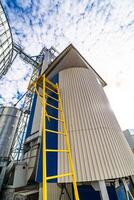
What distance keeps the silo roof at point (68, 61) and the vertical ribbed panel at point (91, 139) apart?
1769 millimetres

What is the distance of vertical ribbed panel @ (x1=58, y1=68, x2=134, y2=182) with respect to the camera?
316 centimetres

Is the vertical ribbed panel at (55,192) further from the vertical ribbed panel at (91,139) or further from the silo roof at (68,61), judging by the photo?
the silo roof at (68,61)

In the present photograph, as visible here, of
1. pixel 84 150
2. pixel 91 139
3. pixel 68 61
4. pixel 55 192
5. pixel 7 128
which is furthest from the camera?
pixel 7 128

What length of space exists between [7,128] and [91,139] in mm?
7419

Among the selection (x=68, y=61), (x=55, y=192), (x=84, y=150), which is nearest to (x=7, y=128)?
(x=55, y=192)

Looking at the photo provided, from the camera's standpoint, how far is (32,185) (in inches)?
219

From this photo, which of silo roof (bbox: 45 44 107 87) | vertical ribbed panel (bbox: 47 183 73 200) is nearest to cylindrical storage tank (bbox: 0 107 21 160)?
vertical ribbed panel (bbox: 47 183 73 200)

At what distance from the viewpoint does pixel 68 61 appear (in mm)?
6664

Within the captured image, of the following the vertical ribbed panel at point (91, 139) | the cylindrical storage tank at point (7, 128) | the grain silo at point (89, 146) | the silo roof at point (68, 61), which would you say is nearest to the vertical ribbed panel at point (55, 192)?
the grain silo at point (89, 146)

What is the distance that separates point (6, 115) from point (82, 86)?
24.4 feet

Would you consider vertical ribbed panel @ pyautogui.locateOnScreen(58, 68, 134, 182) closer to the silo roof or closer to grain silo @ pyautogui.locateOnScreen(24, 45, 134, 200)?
grain silo @ pyautogui.locateOnScreen(24, 45, 134, 200)

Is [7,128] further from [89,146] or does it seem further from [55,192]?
[89,146]

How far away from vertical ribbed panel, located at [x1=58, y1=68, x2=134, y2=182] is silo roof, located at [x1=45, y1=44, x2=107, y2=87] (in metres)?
1.77

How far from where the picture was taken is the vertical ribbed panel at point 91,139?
3.16 m
